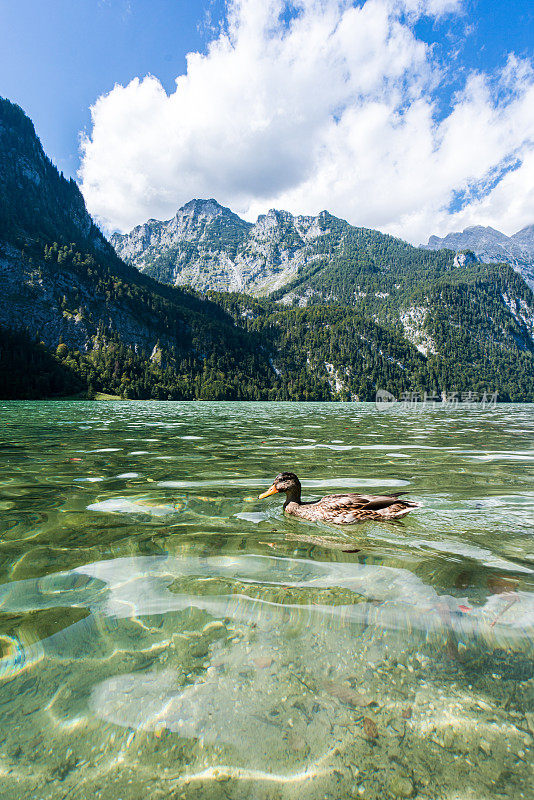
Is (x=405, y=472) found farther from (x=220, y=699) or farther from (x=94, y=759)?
(x=94, y=759)

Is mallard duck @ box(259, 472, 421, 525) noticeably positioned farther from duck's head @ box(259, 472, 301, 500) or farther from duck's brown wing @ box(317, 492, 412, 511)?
duck's head @ box(259, 472, 301, 500)

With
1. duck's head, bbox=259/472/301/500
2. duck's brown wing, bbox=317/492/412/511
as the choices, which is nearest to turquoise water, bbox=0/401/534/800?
duck's brown wing, bbox=317/492/412/511

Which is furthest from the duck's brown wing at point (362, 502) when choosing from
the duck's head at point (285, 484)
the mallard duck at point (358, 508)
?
the duck's head at point (285, 484)

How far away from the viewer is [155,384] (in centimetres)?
19175

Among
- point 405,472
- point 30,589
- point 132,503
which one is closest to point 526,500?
point 405,472

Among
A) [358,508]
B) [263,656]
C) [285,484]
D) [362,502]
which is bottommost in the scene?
[263,656]

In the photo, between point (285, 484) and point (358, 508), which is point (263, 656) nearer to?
point (358, 508)

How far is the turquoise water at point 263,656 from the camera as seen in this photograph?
223 cm

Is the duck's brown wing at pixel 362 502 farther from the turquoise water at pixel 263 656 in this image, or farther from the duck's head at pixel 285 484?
the duck's head at pixel 285 484

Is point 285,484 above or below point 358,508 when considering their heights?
above

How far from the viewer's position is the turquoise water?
2232 mm

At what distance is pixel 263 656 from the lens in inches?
128

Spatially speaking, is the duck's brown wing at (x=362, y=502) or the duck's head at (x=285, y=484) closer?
the duck's brown wing at (x=362, y=502)

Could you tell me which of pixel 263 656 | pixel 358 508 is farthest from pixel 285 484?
pixel 263 656
